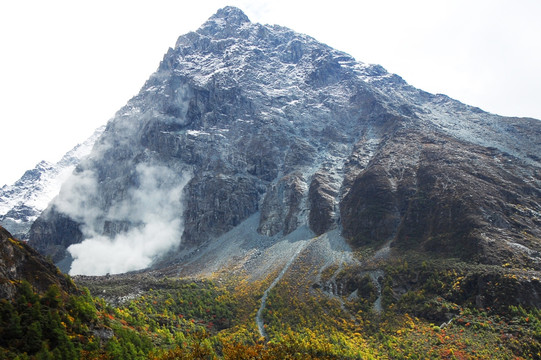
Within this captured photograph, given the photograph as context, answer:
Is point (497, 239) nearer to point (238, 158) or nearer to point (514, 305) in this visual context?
point (514, 305)

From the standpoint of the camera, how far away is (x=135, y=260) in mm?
176625

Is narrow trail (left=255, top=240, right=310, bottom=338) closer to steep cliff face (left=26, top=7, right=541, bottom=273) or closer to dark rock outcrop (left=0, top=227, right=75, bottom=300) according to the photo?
steep cliff face (left=26, top=7, right=541, bottom=273)

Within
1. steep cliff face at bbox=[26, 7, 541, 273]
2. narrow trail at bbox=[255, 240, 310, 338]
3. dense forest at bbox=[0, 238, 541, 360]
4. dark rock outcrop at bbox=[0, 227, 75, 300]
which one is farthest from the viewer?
steep cliff face at bbox=[26, 7, 541, 273]

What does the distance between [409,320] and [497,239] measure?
34.5 m

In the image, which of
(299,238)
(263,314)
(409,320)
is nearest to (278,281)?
(263,314)

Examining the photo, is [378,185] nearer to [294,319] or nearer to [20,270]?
[294,319]

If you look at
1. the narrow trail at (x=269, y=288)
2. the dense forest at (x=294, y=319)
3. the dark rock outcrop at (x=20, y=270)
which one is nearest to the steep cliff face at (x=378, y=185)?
the narrow trail at (x=269, y=288)

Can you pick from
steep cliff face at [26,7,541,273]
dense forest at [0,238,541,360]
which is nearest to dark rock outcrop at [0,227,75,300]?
dense forest at [0,238,541,360]

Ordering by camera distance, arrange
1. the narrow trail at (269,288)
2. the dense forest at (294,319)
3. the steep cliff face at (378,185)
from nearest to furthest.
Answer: the dense forest at (294,319) < the narrow trail at (269,288) < the steep cliff face at (378,185)

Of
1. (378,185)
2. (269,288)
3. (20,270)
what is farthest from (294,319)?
(378,185)

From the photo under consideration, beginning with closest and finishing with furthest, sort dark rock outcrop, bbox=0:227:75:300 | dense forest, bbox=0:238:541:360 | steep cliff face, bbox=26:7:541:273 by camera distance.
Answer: dark rock outcrop, bbox=0:227:75:300, dense forest, bbox=0:238:541:360, steep cliff face, bbox=26:7:541:273

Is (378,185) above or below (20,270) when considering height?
above

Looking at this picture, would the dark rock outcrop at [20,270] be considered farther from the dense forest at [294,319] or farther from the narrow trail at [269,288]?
the narrow trail at [269,288]

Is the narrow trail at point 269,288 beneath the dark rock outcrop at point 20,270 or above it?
beneath
